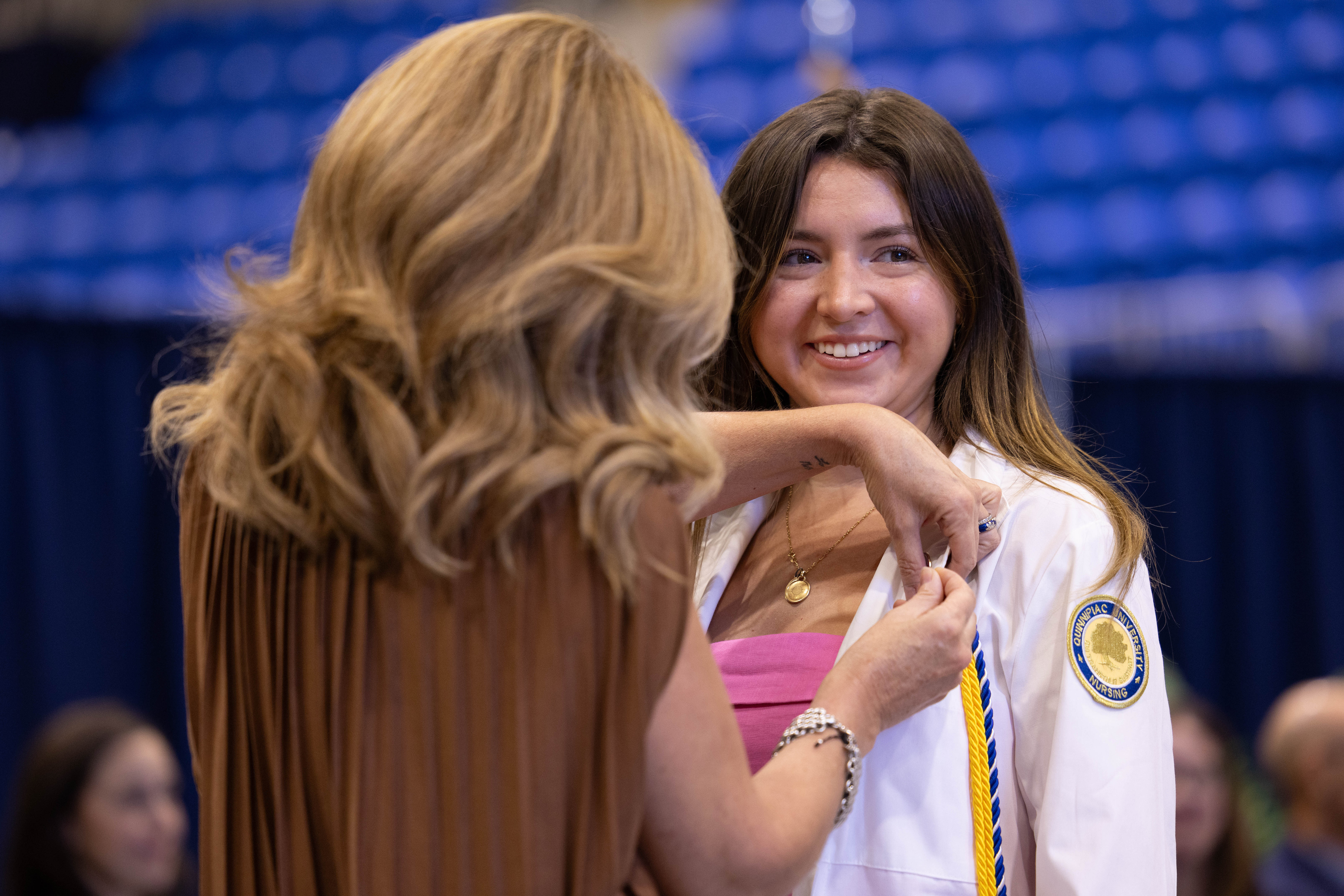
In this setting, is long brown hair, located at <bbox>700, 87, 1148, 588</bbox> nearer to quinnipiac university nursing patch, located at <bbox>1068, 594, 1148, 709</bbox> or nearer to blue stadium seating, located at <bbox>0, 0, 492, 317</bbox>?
quinnipiac university nursing patch, located at <bbox>1068, 594, 1148, 709</bbox>

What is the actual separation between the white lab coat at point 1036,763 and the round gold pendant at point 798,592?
0.17 m

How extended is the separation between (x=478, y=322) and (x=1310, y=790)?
2.98 m

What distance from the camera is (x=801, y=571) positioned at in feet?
5.50

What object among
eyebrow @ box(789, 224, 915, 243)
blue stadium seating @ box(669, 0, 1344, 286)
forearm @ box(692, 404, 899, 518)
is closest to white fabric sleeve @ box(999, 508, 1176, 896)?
forearm @ box(692, 404, 899, 518)

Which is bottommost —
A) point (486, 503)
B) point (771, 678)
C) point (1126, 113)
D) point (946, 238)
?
point (771, 678)

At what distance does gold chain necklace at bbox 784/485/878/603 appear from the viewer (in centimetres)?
163

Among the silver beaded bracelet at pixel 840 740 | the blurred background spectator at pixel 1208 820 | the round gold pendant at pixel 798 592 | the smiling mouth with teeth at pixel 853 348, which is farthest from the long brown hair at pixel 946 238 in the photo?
the blurred background spectator at pixel 1208 820

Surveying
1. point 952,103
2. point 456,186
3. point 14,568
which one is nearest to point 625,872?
point 456,186

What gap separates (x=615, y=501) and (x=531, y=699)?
0.53 feet

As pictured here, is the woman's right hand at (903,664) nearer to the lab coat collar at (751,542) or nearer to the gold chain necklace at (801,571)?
the lab coat collar at (751,542)

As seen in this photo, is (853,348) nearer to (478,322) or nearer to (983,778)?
(983,778)

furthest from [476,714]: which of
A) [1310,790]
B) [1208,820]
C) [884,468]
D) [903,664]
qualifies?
[1310,790]

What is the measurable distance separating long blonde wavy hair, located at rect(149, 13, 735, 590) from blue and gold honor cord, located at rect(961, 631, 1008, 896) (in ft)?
1.70

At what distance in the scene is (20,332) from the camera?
3920 millimetres
